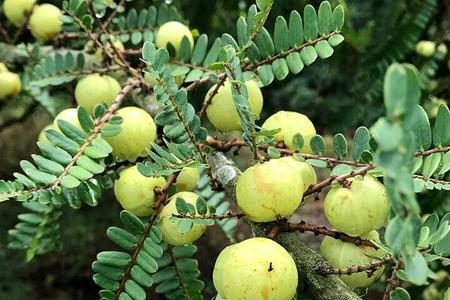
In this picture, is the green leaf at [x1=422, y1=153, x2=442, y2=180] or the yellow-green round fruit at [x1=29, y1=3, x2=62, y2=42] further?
the yellow-green round fruit at [x1=29, y1=3, x2=62, y2=42]

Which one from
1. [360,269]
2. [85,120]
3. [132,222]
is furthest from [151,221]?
[360,269]

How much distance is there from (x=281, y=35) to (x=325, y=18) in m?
0.06

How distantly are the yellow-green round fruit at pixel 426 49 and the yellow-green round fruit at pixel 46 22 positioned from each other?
2.98 feet

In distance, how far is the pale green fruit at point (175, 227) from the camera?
0.61m

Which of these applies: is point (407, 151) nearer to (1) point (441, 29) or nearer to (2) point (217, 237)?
(1) point (441, 29)

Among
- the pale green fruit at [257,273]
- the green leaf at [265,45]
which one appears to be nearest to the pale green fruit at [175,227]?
the pale green fruit at [257,273]

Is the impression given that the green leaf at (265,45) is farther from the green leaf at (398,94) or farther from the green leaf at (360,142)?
the green leaf at (398,94)

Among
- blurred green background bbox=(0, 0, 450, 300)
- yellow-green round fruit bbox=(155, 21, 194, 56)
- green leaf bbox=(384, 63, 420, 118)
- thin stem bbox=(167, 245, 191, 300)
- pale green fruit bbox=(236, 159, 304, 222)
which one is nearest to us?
green leaf bbox=(384, 63, 420, 118)

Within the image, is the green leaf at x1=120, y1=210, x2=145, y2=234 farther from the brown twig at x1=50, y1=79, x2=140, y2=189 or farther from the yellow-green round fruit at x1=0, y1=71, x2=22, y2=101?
the yellow-green round fruit at x1=0, y1=71, x2=22, y2=101

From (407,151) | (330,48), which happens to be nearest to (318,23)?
(330,48)

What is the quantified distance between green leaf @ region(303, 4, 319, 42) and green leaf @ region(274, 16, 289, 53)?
3 centimetres

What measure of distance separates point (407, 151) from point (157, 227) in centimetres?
40

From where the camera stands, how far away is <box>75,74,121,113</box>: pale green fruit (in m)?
0.84

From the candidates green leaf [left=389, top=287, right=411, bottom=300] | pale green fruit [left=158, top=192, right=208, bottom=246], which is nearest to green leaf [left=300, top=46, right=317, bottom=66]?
pale green fruit [left=158, top=192, right=208, bottom=246]
